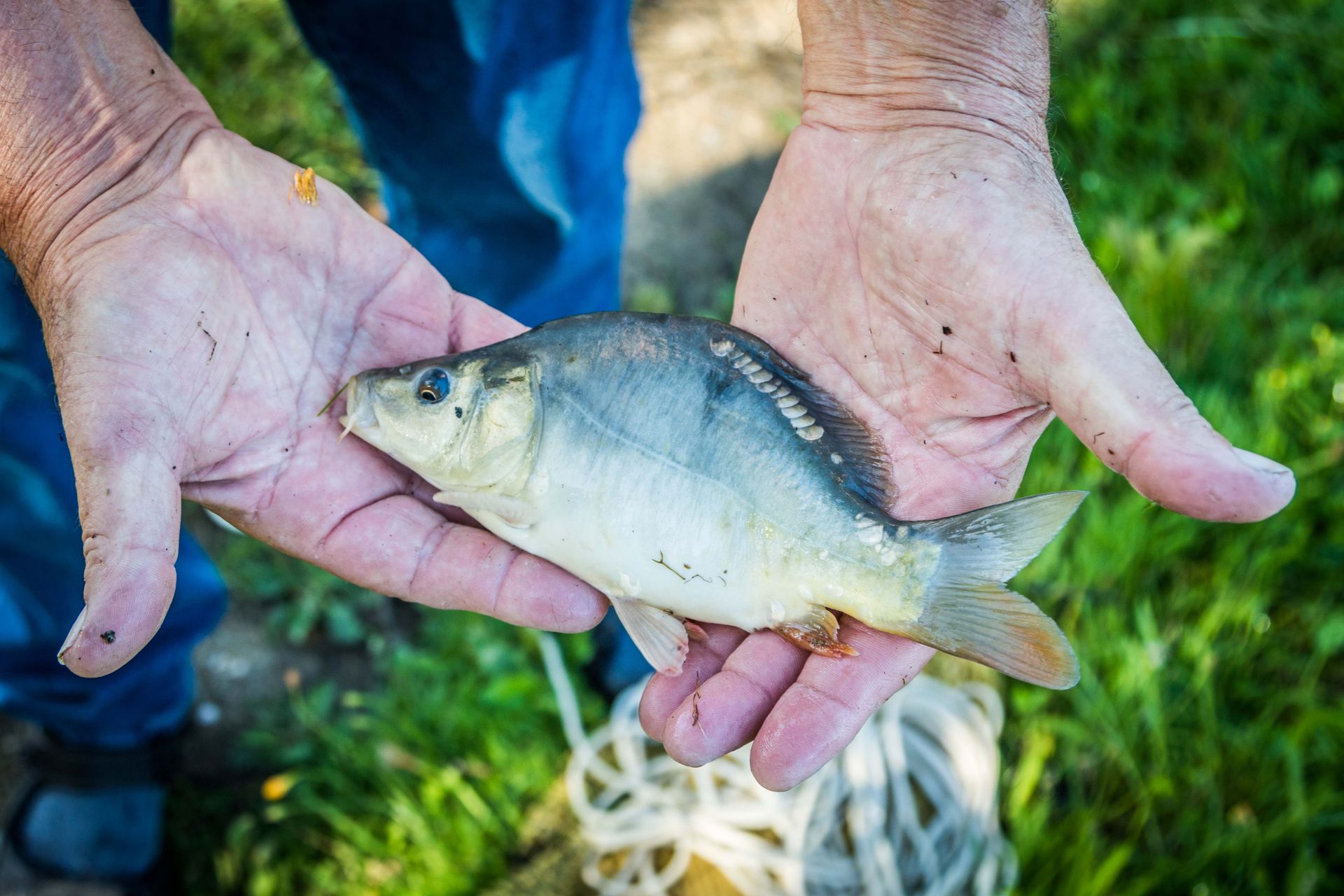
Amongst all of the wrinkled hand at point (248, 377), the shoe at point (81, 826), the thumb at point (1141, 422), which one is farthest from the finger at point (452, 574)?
the shoe at point (81, 826)

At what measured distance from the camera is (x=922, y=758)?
146 inches

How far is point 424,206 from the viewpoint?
379 cm

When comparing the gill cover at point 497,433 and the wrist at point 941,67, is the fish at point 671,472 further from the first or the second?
the wrist at point 941,67

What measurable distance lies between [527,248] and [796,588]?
6.63ft

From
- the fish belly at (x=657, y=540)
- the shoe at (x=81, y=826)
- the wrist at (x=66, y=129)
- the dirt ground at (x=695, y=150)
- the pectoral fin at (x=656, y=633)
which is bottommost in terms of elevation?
the shoe at (x=81, y=826)

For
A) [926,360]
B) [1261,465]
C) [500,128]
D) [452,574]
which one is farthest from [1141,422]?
[500,128]

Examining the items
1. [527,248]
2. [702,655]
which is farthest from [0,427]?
[702,655]

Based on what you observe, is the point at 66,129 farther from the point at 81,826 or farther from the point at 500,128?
the point at 81,826

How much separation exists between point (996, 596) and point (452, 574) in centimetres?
131

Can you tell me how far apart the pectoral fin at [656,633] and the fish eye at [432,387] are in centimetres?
69

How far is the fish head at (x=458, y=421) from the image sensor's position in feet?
8.30

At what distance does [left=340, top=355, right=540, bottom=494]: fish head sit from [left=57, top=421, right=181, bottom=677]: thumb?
1.86 feet

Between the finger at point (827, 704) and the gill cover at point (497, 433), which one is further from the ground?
the gill cover at point (497, 433)

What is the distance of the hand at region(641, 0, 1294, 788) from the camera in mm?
1984
